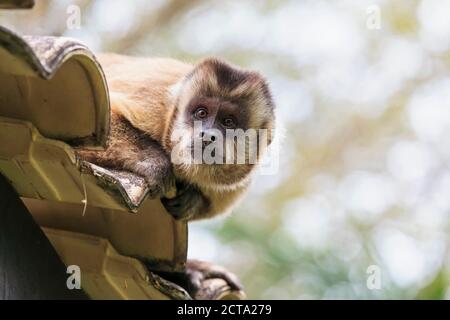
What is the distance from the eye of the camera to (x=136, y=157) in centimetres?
429

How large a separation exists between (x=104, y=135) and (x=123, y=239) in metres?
0.95

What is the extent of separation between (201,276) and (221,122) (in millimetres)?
1184

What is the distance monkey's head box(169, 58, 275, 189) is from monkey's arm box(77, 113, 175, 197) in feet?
1.03

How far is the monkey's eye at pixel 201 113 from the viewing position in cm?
546

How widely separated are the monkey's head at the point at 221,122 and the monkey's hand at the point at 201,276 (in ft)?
1.78

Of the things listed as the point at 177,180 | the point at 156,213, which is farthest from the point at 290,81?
the point at 156,213

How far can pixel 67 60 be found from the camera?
2.82m

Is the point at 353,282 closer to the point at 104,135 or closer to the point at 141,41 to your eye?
the point at 141,41
